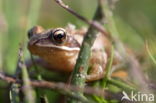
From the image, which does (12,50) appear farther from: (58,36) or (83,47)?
(83,47)

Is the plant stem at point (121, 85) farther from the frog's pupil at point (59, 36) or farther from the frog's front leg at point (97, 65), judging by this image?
the frog's pupil at point (59, 36)

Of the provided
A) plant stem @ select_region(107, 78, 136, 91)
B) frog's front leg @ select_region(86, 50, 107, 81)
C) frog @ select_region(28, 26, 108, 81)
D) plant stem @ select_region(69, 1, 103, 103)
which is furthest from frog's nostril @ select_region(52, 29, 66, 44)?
plant stem @ select_region(69, 1, 103, 103)

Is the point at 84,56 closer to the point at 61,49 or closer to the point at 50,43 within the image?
the point at 50,43

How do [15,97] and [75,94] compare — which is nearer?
[75,94]

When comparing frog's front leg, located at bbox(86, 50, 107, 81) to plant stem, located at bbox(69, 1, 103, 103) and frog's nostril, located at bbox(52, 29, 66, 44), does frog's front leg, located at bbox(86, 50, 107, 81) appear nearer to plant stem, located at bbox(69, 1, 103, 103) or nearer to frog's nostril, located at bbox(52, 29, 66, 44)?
frog's nostril, located at bbox(52, 29, 66, 44)

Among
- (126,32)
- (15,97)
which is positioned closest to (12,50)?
(126,32)

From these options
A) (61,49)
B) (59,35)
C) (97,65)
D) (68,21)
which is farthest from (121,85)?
(68,21)

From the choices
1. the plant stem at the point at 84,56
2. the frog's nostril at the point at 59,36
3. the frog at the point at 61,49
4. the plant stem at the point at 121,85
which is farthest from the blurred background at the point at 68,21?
the plant stem at the point at 84,56
